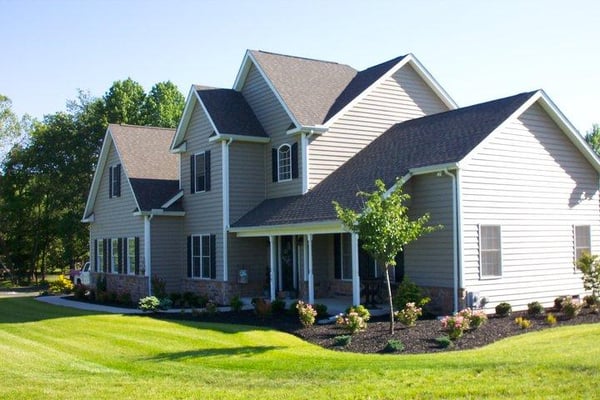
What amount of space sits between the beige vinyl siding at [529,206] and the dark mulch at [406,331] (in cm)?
142

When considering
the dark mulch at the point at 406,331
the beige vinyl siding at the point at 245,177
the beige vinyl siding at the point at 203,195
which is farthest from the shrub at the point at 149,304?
the beige vinyl siding at the point at 245,177

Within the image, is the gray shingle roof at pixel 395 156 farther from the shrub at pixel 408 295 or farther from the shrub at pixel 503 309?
the shrub at pixel 503 309

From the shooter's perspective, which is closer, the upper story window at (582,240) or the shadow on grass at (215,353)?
the shadow on grass at (215,353)

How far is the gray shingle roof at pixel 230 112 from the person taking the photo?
25547 mm

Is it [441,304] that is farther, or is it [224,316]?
→ [224,316]

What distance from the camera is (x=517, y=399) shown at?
9.30m

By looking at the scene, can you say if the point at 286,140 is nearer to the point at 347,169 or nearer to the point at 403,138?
the point at 347,169

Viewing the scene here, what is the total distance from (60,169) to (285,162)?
2803 centimetres

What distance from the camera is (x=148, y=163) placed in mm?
31391

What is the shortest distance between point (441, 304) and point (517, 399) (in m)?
9.65

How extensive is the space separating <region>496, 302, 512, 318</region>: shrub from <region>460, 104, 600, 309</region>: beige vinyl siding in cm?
55

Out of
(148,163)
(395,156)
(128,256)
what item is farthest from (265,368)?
(148,163)

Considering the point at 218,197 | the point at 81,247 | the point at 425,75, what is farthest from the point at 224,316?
the point at 81,247

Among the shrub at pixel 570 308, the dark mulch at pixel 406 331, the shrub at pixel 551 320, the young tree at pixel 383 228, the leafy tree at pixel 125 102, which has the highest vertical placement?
the leafy tree at pixel 125 102
